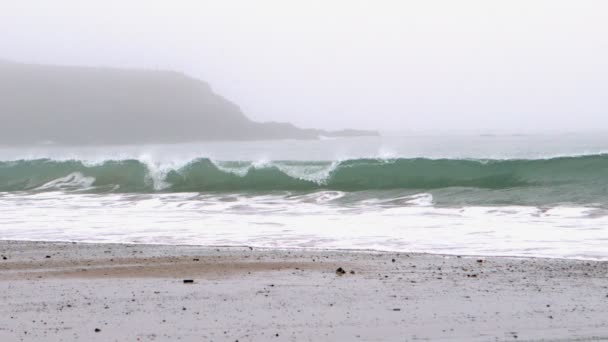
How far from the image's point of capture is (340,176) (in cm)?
2473

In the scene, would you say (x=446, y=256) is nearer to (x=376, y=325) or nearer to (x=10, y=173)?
(x=376, y=325)

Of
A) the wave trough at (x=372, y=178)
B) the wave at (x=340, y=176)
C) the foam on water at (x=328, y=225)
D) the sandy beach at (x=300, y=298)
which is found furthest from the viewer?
the wave at (x=340, y=176)

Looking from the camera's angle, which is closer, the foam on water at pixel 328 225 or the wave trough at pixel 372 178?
the foam on water at pixel 328 225

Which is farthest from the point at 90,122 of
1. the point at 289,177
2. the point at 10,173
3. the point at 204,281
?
the point at 204,281

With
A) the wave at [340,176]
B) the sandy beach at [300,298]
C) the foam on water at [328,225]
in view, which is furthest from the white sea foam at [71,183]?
the sandy beach at [300,298]

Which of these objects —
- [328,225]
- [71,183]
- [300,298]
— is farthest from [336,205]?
[71,183]

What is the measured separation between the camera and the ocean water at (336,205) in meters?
10.8

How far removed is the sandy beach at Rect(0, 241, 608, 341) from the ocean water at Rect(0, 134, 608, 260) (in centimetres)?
159

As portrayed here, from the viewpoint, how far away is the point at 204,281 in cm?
723

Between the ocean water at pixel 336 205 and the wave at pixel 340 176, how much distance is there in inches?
1.8

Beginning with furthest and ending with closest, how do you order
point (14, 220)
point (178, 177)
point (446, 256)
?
point (178, 177) < point (14, 220) < point (446, 256)

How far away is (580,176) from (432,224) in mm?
10505

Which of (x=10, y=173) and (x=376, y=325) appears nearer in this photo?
(x=376, y=325)

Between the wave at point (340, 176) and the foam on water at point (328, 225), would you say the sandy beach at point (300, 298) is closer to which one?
the foam on water at point (328, 225)
